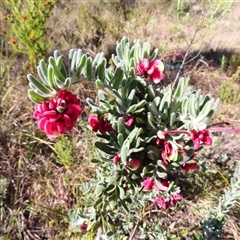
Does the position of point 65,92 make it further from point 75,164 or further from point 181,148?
point 75,164

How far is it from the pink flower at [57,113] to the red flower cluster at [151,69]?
0.67 feet

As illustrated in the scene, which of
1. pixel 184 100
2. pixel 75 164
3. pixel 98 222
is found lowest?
pixel 75 164

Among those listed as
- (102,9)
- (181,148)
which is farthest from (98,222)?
(102,9)

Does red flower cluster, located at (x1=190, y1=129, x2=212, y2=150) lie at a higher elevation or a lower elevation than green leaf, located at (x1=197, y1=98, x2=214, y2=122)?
lower

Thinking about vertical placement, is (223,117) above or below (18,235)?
above

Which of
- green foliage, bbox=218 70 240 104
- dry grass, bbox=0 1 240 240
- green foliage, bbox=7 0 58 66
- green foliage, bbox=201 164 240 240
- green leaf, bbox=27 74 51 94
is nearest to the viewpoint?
green leaf, bbox=27 74 51 94

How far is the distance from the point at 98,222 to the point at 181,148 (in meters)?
0.65

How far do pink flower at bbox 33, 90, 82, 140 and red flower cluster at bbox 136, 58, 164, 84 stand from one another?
204 mm

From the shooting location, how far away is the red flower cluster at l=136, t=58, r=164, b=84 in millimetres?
765

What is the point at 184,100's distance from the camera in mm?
719

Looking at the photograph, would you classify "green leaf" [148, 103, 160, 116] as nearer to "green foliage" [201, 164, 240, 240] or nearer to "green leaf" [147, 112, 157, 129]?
"green leaf" [147, 112, 157, 129]

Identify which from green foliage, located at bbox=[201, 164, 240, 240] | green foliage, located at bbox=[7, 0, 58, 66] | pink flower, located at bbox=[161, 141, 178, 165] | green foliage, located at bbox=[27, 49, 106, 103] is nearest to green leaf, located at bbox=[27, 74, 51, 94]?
green foliage, located at bbox=[27, 49, 106, 103]

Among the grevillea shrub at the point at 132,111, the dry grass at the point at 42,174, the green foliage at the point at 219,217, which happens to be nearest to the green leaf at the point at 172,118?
the grevillea shrub at the point at 132,111

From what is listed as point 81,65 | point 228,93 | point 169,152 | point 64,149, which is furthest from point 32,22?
point 169,152
